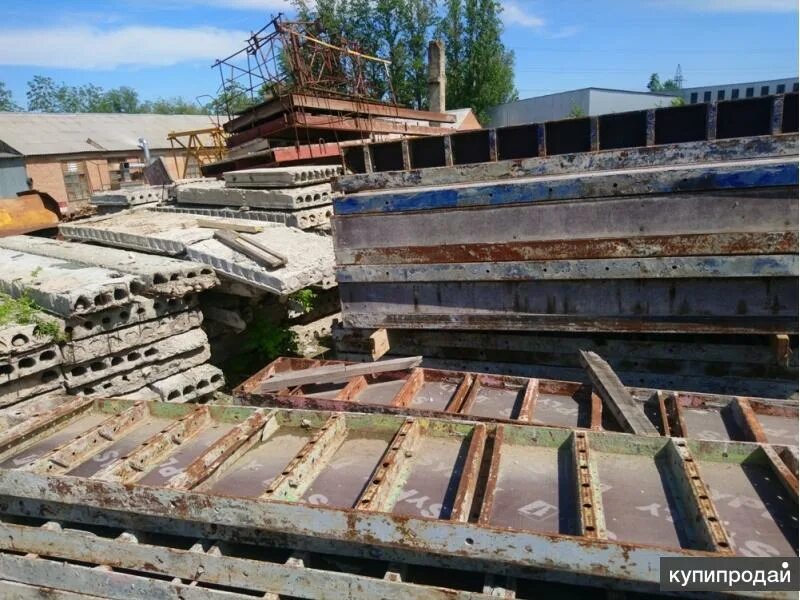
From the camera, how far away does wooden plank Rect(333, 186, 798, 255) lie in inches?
131

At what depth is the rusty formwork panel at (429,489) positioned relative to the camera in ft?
6.82

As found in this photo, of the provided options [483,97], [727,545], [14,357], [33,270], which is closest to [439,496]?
[727,545]

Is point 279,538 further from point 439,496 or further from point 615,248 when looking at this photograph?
point 615,248

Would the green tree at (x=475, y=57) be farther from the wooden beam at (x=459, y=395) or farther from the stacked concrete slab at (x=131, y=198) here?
the wooden beam at (x=459, y=395)

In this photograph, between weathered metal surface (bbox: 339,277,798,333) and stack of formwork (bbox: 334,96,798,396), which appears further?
weathered metal surface (bbox: 339,277,798,333)

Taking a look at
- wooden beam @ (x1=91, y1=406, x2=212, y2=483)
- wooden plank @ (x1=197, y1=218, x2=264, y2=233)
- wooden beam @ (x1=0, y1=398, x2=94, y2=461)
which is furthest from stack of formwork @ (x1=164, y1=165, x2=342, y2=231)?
wooden beam @ (x1=91, y1=406, x2=212, y2=483)

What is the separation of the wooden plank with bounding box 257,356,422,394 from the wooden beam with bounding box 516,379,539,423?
2.86 feet

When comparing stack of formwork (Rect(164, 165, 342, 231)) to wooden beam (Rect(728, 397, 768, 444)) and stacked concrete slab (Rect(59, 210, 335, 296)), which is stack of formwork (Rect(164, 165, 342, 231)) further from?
wooden beam (Rect(728, 397, 768, 444))

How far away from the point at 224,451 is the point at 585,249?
2620 mm

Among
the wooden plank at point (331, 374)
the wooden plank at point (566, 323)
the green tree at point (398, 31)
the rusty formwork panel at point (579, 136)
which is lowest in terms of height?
the wooden plank at point (331, 374)

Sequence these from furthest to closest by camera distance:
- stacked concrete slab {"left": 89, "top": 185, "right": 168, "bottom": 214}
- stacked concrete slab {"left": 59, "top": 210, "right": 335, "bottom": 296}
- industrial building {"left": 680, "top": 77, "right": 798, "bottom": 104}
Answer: industrial building {"left": 680, "top": 77, "right": 798, "bottom": 104} < stacked concrete slab {"left": 89, "top": 185, "right": 168, "bottom": 214} < stacked concrete slab {"left": 59, "top": 210, "right": 335, "bottom": 296}

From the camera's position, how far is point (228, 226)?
6.18m

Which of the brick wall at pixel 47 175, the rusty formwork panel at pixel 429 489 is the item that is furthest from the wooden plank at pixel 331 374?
the brick wall at pixel 47 175

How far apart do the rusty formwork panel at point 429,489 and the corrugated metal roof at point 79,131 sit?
20074mm
